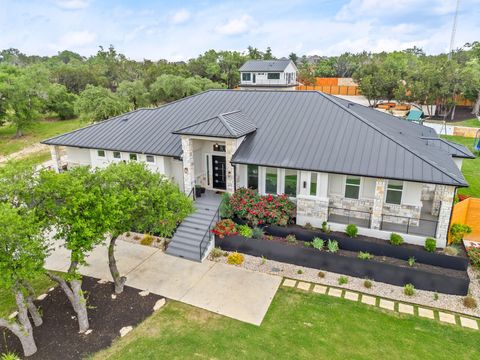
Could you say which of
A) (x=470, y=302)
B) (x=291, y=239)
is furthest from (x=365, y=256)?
(x=470, y=302)

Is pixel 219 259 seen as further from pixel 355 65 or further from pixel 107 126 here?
pixel 355 65

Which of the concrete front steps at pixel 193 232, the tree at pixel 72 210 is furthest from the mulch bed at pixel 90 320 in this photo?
the concrete front steps at pixel 193 232

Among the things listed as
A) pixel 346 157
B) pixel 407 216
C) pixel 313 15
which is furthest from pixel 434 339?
pixel 313 15

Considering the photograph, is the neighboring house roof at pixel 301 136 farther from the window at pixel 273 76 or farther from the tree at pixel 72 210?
the window at pixel 273 76

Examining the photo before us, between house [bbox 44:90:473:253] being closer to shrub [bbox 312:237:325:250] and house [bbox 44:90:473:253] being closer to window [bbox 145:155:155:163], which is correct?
window [bbox 145:155:155:163]

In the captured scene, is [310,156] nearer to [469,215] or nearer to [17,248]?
[469,215]
